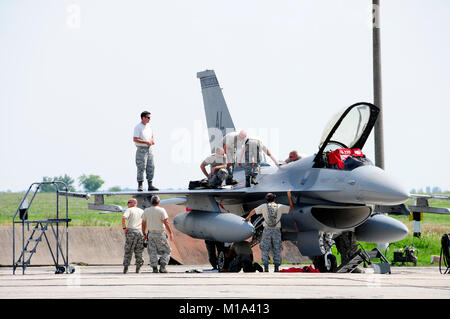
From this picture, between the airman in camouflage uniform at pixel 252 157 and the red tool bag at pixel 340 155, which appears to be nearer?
the red tool bag at pixel 340 155

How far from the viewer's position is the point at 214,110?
2405cm

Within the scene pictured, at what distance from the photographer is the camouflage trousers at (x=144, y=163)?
64.6 ft

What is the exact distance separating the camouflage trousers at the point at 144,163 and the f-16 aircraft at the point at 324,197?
0.51 meters

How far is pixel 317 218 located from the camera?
19.0 meters

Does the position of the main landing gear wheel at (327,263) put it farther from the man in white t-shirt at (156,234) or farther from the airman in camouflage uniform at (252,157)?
the man in white t-shirt at (156,234)

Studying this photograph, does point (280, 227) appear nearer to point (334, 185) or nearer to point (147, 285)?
point (334, 185)

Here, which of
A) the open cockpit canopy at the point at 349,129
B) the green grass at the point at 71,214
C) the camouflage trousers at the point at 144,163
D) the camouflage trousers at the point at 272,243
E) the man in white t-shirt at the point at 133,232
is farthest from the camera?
the green grass at the point at 71,214

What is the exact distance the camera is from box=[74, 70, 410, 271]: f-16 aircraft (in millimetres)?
17609

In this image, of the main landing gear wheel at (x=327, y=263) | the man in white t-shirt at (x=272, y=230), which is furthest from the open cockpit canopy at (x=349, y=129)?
the main landing gear wheel at (x=327, y=263)

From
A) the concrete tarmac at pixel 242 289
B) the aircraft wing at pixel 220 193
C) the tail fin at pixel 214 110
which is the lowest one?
the concrete tarmac at pixel 242 289

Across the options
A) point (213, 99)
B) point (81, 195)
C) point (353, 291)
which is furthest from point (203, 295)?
point (213, 99)

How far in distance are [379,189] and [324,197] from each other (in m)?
1.55

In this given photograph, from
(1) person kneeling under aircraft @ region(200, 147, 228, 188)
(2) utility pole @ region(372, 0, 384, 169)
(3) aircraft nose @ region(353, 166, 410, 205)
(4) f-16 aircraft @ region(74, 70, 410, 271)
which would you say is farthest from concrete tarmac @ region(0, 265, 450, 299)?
(2) utility pole @ region(372, 0, 384, 169)

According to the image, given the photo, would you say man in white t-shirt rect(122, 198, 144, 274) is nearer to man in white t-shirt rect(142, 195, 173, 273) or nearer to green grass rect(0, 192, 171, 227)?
man in white t-shirt rect(142, 195, 173, 273)
